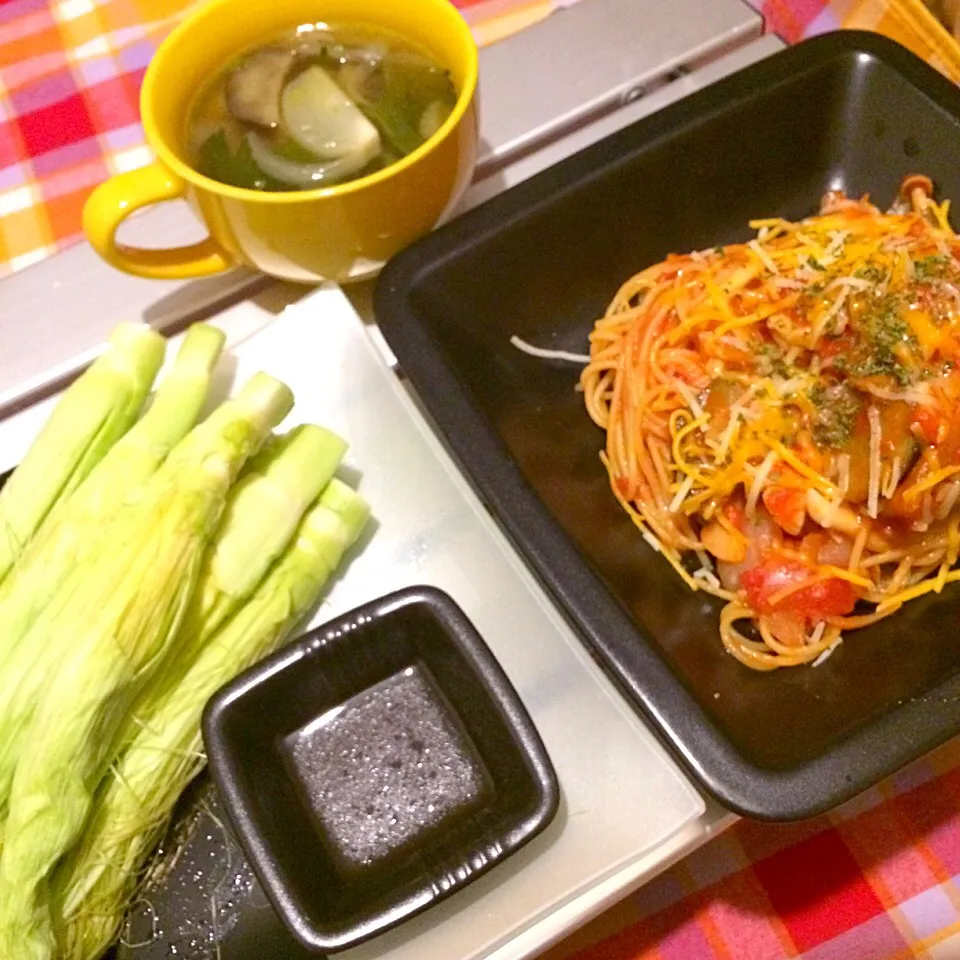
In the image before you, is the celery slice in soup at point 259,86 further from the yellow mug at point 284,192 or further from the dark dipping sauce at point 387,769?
the dark dipping sauce at point 387,769

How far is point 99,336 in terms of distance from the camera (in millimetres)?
1137

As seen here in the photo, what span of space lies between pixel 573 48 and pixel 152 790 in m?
0.99

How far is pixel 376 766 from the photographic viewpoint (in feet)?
3.10

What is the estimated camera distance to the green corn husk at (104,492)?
92 cm

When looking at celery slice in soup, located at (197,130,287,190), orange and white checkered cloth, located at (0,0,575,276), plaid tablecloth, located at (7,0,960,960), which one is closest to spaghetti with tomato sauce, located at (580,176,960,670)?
plaid tablecloth, located at (7,0,960,960)

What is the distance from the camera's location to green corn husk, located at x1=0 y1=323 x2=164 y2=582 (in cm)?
97

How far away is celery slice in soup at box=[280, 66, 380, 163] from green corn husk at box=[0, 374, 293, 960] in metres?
0.29

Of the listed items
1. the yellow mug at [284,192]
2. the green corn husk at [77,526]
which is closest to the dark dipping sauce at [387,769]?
the green corn husk at [77,526]

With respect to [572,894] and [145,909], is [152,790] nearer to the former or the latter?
[145,909]

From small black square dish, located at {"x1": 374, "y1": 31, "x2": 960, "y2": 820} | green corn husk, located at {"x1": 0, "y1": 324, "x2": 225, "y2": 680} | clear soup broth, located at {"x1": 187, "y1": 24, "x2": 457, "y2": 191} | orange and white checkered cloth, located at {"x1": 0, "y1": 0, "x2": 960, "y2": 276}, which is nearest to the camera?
small black square dish, located at {"x1": 374, "y1": 31, "x2": 960, "y2": 820}

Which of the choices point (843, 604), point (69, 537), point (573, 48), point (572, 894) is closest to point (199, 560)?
point (69, 537)

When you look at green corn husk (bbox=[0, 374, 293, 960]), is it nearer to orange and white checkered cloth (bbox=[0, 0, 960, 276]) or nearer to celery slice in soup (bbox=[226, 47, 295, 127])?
celery slice in soup (bbox=[226, 47, 295, 127])

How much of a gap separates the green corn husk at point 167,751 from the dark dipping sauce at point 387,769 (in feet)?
0.32

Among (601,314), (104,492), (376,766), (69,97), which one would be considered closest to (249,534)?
(104,492)
